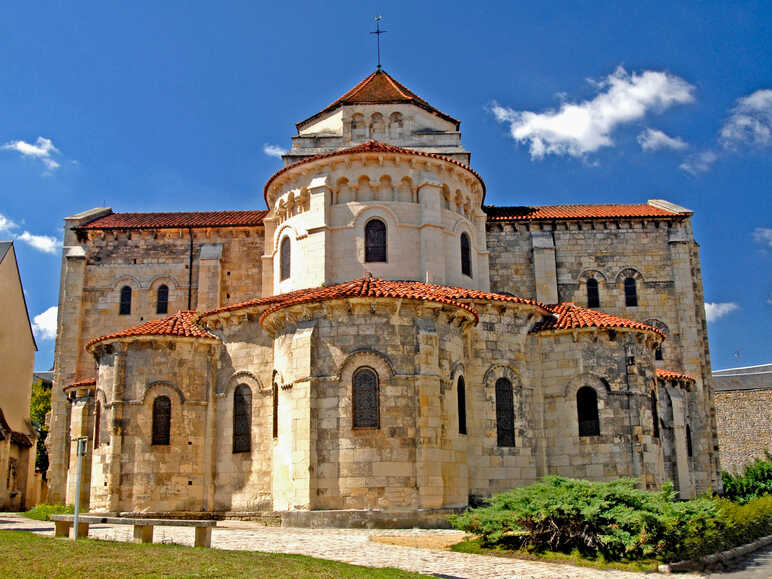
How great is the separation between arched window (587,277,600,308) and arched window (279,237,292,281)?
Result: 45.7 ft

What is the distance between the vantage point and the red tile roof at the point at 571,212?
112 feet

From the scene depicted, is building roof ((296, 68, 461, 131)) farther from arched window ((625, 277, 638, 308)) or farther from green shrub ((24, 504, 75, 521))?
green shrub ((24, 504, 75, 521))

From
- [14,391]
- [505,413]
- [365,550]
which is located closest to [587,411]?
[505,413]

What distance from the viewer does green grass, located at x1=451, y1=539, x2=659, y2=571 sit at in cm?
1377

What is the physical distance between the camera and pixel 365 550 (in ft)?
50.2

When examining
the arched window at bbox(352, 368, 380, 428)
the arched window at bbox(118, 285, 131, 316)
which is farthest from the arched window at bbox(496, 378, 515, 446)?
the arched window at bbox(118, 285, 131, 316)

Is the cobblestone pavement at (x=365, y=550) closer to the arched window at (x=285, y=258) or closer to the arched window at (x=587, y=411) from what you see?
the arched window at (x=587, y=411)

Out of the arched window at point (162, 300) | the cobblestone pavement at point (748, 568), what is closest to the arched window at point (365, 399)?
the cobblestone pavement at point (748, 568)

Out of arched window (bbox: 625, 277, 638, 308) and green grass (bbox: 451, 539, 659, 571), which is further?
arched window (bbox: 625, 277, 638, 308)

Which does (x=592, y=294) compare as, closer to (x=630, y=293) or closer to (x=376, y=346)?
(x=630, y=293)

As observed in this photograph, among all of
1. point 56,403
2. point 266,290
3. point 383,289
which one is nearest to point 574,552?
point 383,289

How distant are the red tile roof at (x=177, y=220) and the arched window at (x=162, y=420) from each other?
37.9 feet

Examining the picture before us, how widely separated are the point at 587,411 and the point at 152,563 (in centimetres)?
1602

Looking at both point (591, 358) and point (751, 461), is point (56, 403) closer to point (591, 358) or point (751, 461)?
point (591, 358)
